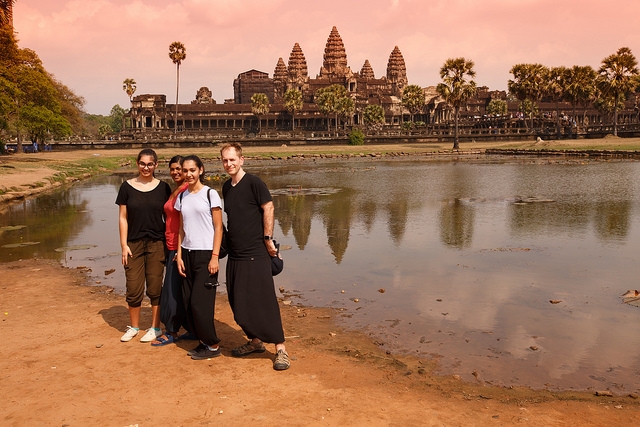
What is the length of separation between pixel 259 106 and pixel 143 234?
102647 millimetres

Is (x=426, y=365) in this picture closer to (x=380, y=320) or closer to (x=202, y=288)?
(x=380, y=320)

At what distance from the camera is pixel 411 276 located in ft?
32.9

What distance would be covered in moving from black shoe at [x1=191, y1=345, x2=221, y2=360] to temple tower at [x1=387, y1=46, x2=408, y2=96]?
13355 cm

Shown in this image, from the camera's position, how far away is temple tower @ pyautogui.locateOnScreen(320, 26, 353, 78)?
429 ft

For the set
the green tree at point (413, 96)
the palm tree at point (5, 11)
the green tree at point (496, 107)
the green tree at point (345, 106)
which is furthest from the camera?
the green tree at point (496, 107)

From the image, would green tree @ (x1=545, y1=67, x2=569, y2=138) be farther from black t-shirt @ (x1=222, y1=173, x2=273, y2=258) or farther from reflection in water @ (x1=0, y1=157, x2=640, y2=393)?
black t-shirt @ (x1=222, y1=173, x2=273, y2=258)

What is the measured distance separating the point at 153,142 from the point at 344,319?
7151 cm

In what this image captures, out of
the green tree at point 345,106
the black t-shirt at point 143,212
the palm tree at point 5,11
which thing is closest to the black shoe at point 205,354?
the black t-shirt at point 143,212

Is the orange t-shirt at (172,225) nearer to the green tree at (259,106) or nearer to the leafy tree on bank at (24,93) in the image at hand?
the leafy tree on bank at (24,93)

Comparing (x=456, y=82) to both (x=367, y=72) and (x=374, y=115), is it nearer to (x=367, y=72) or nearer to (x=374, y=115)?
(x=374, y=115)

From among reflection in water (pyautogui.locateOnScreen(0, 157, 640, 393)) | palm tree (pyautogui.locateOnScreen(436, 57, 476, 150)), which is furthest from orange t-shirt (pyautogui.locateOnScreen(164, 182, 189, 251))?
palm tree (pyautogui.locateOnScreen(436, 57, 476, 150))

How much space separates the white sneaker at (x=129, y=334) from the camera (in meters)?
6.68

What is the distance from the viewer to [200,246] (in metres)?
6.13

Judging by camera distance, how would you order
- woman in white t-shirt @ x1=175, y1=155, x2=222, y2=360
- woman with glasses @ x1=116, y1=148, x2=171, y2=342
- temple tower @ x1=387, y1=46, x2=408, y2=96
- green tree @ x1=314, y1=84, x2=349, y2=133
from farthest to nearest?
temple tower @ x1=387, y1=46, x2=408, y2=96 → green tree @ x1=314, y1=84, x2=349, y2=133 → woman with glasses @ x1=116, y1=148, x2=171, y2=342 → woman in white t-shirt @ x1=175, y1=155, x2=222, y2=360
